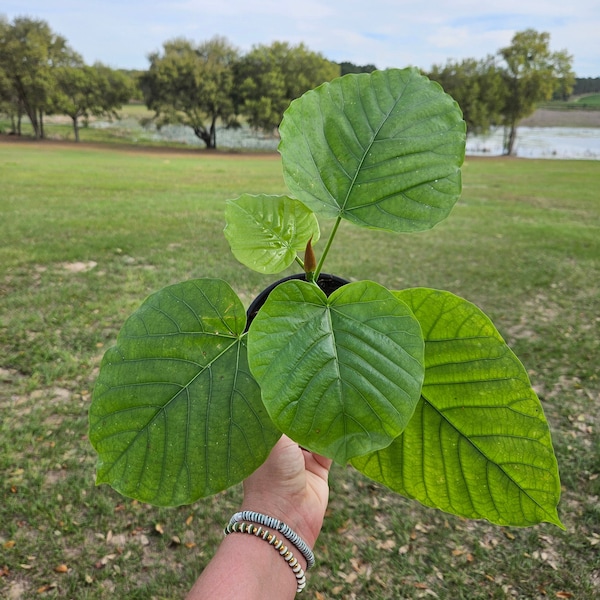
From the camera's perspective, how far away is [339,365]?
0.48 m

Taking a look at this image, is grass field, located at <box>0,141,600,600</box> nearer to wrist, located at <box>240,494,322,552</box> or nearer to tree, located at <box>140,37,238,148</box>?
wrist, located at <box>240,494,322,552</box>

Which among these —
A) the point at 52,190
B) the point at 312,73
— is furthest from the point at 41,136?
the point at 52,190

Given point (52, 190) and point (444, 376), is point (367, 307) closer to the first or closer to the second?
point (444, 376)

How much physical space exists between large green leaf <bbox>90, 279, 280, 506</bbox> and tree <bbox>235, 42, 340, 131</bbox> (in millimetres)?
18039

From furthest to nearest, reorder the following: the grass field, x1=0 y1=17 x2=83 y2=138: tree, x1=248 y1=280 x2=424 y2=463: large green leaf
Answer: x1=0 y1=17 x2=83 y2=138: tree → the grass field → x1=248 y1=280 x2=424 y2=463: large green leaf

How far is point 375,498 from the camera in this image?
89.4 inches

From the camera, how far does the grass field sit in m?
1.91

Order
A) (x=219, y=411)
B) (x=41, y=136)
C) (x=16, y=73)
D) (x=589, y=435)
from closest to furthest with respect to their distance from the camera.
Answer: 1. (x=219, y=411)
2. (x=589, y=435)
3. (x=16, y=73)
4. (x=41, y=136)

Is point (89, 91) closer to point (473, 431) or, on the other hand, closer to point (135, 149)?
point (135, 149)

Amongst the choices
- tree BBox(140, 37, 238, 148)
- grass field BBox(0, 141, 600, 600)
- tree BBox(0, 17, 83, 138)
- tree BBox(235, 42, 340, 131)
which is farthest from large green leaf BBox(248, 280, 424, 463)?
tree BBox(0, 17, 83, 138)

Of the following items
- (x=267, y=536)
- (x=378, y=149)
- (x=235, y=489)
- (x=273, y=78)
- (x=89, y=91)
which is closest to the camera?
(x=378, y=149)

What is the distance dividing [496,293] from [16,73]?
19.2m

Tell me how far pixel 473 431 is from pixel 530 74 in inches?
880

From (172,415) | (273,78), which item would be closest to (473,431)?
(172,415)
